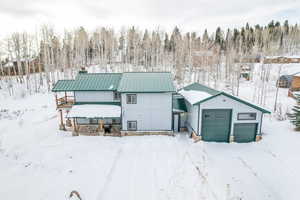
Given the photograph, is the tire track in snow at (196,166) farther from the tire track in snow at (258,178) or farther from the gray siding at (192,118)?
the tire track in snow at (258,178)

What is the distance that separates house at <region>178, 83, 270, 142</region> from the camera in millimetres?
12672

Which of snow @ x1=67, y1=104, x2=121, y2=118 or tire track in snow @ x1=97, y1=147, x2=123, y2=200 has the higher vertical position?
snow @ x1=67, y1=104, x2=121, y2=118

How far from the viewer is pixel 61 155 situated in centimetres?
1100

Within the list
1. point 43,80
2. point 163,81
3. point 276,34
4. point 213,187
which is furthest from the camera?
point 276,34

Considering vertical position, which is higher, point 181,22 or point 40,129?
point 181,22

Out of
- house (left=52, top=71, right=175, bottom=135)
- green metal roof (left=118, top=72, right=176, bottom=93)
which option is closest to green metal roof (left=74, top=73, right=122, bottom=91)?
house (left=52, top=71, right=175, bottom=135)

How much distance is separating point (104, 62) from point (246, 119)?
93.5 ft

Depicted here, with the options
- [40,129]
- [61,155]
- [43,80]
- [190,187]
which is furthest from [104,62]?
[190,187]

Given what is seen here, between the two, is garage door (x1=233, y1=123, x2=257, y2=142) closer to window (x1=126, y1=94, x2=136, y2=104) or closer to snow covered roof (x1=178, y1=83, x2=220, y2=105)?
snow covered roof (x1=178, y1=83, x2=220, y2=105)

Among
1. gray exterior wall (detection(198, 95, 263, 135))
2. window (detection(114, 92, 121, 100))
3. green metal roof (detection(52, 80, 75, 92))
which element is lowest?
gray exterior wall (detection(198, 95, 263, 135))

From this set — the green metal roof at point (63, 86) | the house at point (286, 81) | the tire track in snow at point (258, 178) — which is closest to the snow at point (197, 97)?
the tire track in snow at point (258, 178)

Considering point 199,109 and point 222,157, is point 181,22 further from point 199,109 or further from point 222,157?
point 222,157

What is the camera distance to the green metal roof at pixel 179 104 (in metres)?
15.4

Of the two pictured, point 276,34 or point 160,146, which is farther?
point 276,34
